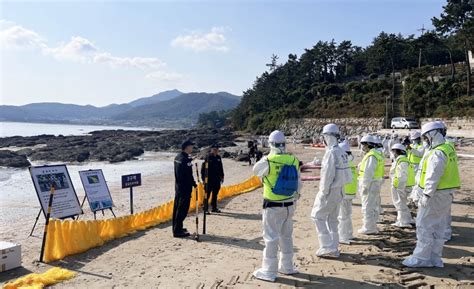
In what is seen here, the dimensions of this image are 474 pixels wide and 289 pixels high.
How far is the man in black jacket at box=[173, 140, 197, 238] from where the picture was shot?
31.1 ft

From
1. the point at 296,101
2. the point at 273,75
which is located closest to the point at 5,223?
the point at 296,101

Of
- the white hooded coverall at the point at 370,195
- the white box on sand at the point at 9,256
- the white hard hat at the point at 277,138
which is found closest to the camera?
the white hard hat at the point at 277,138

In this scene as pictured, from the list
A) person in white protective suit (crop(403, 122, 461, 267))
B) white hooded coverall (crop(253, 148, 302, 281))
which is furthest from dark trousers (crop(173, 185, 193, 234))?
person in white protective suit (crop(403, 122, 461, 267))

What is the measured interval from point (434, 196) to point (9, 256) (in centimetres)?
733

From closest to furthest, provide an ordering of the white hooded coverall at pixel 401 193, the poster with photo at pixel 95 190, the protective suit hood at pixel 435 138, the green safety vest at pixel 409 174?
the protective suit hood at pixel 435 138
the white hooded coverall at pixel 401 193
the green safety vest at pixel 409 174
the poster with photo at pixel 95 190

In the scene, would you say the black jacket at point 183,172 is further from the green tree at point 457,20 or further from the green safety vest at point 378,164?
the green tree at point 457,20

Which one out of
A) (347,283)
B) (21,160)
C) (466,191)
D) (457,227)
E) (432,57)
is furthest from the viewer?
(432,57)

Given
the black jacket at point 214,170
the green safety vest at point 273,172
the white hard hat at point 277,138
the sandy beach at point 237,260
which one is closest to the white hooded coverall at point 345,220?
the sandy beach at point 237,260

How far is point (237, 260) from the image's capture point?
7.78 m

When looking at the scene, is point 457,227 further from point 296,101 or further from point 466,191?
point 296,101

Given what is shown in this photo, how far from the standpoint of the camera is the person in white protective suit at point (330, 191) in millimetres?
7340

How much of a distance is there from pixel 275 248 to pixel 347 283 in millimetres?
1199

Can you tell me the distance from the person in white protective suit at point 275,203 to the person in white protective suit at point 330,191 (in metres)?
0.82

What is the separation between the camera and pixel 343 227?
8719mm
